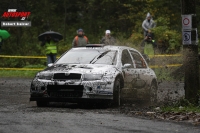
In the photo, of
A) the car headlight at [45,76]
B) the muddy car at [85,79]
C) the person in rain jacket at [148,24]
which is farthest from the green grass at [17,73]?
the car headlight at [45,76]

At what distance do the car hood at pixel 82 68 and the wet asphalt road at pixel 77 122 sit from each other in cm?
86

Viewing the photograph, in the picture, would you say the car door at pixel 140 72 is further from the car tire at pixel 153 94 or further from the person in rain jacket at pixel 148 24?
the person in rain jacket at pixel 148 24

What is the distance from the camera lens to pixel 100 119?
11.9 meters

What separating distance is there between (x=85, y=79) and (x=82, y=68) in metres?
0.45

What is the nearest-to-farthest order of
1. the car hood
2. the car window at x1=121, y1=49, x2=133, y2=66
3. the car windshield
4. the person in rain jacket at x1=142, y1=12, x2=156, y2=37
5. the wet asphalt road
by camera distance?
the wet asphalt road < the car hood < the car windshield < the car window at x1=121, y1=49, x2=133, y2=66 < the person in rain jacket at x1=142, y1=12, x2=156, y2=37

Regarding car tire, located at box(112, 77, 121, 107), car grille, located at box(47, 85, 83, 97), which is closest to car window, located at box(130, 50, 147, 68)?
car tire, located at box(112, 77, 121, 107)

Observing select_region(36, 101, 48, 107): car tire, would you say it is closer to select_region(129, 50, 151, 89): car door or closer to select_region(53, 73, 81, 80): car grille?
select_region(53, 73, 81, 80): car grille

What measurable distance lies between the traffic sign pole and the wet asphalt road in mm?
1668

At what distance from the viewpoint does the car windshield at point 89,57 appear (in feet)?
51.4

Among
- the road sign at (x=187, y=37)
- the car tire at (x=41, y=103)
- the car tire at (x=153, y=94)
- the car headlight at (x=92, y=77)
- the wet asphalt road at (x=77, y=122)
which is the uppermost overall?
the road sign at (x=187, y=37)

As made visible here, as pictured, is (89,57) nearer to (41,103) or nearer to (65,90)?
(65,90)

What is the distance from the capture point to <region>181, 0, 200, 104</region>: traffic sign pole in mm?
14266

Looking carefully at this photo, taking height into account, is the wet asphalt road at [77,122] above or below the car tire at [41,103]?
below

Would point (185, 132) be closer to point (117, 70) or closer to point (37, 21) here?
point (117, 70)
